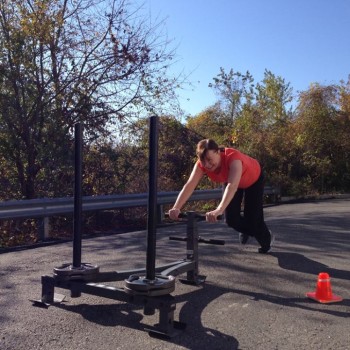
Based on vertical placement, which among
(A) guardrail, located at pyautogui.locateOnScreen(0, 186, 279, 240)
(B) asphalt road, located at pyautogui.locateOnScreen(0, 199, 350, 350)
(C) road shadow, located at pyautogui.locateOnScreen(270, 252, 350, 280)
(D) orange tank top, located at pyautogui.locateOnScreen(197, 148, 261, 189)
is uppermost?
(D) orange tank top, located at pyautogui.locateOnScreen(197, 148, 261, 189)

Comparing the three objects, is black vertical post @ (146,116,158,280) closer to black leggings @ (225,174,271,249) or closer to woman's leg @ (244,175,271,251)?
black leggings @ (225,174,271,249)

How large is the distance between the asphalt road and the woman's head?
4.20ft

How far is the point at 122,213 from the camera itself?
12539 millimetres

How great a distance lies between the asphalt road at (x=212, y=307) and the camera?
3.80m

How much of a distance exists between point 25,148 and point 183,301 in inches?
368

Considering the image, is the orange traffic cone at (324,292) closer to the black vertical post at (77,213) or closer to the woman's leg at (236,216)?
the woman's leg at (236,216)

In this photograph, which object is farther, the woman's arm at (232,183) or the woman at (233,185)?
the woman at (233,185)

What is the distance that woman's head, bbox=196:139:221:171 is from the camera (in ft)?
16.8

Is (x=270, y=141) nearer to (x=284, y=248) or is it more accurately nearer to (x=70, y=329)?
(x=284, y=248)

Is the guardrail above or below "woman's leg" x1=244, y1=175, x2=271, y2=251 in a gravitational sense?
below

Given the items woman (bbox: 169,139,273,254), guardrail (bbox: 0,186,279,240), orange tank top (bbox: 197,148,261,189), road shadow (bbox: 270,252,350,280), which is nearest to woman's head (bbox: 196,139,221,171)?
woman (bbox: 169,139,273,254)

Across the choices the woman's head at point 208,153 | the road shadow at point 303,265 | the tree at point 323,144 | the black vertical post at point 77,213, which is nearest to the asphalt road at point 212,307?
the road shadow at point 303,265

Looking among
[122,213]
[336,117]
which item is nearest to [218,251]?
[122,213]

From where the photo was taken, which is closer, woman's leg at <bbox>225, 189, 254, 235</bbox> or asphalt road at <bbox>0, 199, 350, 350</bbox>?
asphalt road at <bbox>0, 199, 350, 350</bbox>
